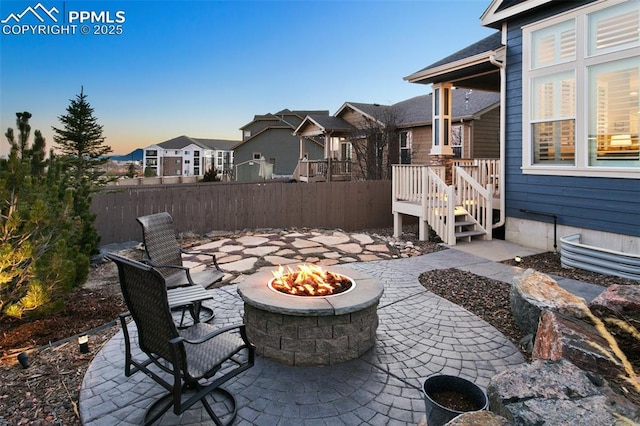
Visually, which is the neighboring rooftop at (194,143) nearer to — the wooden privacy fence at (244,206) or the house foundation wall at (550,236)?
the wooden privacy fence at (244,206)

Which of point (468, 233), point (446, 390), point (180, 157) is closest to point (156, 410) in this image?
point (446, 390)

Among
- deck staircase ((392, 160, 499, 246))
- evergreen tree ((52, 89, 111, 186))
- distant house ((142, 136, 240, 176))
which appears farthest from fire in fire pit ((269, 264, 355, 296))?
distant house ((142, 136, 240, 176))

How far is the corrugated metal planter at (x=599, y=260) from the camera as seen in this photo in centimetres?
538

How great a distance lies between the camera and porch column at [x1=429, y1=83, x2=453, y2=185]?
9.06 metres

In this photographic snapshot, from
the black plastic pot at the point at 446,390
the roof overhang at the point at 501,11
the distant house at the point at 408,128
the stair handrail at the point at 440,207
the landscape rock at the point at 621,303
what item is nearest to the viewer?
the black plastic pot at the point at 446,390

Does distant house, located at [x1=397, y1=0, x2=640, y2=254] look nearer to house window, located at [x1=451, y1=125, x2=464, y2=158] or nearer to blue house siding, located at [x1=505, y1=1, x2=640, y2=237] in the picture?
blue house siding, located at [x1=505, y1=1, x2=640, y2=237]

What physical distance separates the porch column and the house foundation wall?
75.8 inches

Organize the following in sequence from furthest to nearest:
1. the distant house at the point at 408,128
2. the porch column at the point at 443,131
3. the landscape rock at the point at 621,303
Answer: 1. the distant house at the point at 408,128
2. the porch column at the point at 443,131
3. the landscape rock at the point at 621,303

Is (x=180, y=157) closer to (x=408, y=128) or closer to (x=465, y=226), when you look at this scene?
(x=408, y=128)

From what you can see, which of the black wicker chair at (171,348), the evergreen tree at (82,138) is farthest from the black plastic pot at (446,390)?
the evergreen tree at (82,138)

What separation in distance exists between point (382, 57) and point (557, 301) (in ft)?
60.5

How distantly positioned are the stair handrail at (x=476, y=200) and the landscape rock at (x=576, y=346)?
534 centimetres

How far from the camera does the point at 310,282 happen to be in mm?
3512

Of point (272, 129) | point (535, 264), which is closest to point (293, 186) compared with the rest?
point (535, 264)
